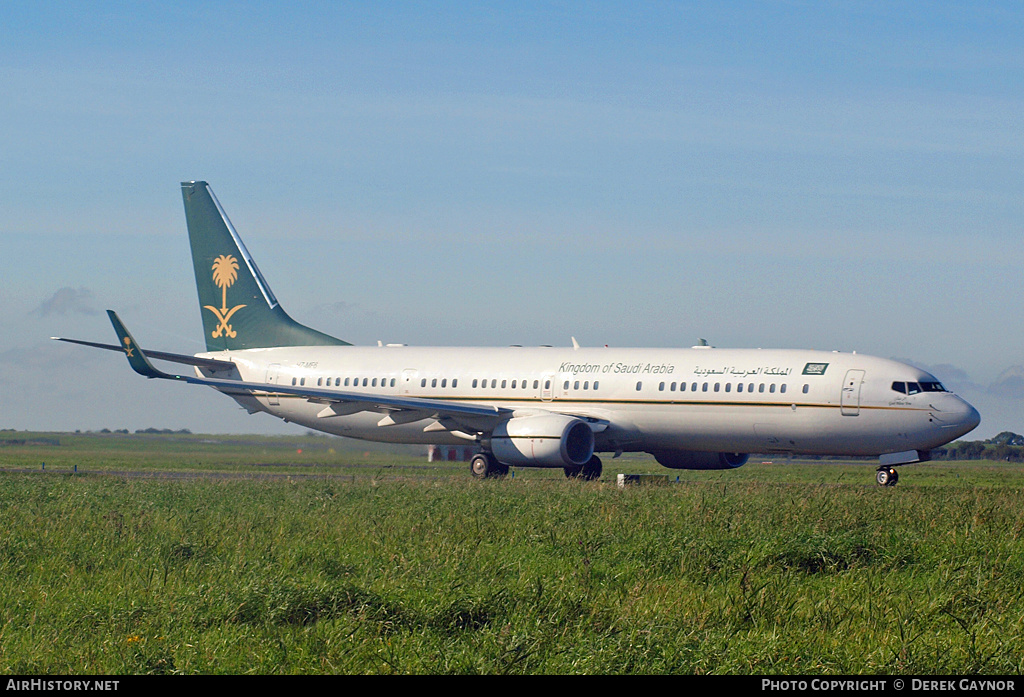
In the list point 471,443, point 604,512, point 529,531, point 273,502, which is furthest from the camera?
point 471,443

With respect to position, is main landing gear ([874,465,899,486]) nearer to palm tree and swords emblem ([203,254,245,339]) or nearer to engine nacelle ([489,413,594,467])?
engine nacelle ([489,413,594,467])

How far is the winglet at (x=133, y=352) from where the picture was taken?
34.8m

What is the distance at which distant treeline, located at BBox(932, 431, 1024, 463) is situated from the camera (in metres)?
63.4

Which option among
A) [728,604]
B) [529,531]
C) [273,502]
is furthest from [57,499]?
[728,604]

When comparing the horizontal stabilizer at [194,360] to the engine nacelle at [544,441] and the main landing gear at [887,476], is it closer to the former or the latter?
the engine nacelle at [544,441]

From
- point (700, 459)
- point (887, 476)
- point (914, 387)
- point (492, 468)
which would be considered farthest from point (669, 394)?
point (914, 387)

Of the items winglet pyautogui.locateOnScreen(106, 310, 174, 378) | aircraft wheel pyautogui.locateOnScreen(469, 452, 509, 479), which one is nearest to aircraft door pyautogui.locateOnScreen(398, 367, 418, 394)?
aircraft wheel pyautogui.locateOnScreen(469, 452, 509, 479)

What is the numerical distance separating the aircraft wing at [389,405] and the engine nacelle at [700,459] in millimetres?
5116

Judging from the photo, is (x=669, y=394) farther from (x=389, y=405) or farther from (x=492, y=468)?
(x=389, y=405)

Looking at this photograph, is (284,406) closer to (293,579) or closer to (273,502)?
(273,502)

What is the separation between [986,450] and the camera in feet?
220

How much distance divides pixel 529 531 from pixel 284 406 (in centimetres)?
2468
